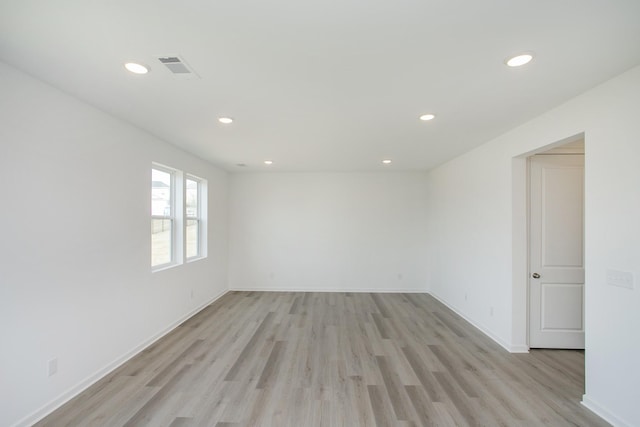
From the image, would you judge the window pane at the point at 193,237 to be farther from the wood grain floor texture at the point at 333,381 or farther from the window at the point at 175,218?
the wood grain floor texture at the point at 333,381

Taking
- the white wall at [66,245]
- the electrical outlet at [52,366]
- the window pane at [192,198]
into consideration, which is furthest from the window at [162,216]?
the electrical outlet at [52,366]

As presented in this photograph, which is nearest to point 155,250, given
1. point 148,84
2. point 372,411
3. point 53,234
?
point 53,234

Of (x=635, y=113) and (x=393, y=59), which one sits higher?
(x=393, y=59)

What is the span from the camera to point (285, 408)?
2248 millimetres

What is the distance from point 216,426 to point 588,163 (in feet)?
11.7

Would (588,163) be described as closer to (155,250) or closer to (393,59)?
(393,59)

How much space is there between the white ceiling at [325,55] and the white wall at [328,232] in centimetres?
307

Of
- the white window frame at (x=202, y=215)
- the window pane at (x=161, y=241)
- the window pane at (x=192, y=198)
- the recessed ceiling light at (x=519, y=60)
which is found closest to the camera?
the recessed ceiling light at (x=519, y=60)

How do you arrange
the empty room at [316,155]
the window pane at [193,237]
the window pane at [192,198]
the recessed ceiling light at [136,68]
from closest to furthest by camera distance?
1. the empty room at [316,155]
2. the recessed ceiling light at [136,68]
3. the window pane at [193,237]
4. the window pane at [192,198]

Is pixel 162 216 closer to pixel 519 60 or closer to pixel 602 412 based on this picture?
pixel 519 60

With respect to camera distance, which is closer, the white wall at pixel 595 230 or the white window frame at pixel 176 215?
the white wall at pixel 595 230

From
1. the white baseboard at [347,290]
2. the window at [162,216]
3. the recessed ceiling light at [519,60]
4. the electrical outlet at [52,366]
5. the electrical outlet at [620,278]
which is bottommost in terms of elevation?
the white baseboard at [347,290]

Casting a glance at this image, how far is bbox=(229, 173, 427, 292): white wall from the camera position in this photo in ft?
19.9

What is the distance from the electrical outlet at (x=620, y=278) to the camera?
1.98m
